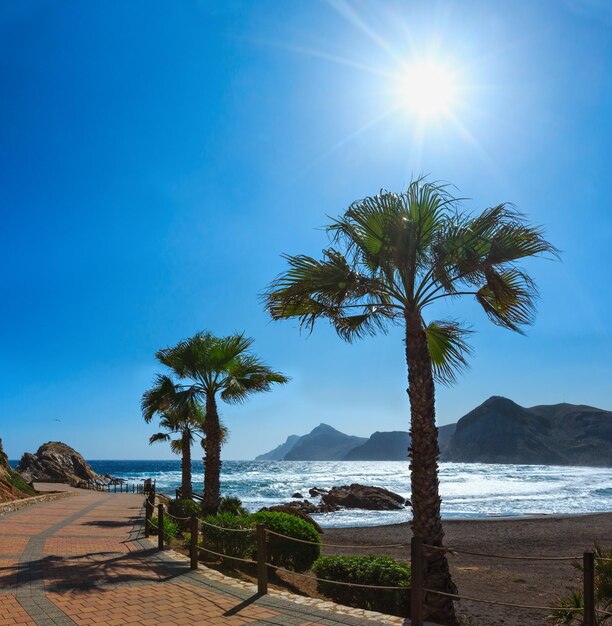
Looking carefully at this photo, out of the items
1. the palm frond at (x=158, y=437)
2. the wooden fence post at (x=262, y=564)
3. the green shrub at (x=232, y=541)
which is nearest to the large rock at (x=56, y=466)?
the palm frond at (x=158, y=437)

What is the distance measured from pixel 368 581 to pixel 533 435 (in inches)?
6987

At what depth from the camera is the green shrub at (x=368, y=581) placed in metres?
8.48

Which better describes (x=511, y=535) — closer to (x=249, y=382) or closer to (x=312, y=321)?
(x=249, y=382)

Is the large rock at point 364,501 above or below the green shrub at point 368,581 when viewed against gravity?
below

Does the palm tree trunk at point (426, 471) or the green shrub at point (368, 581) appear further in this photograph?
the green shrub at point (368, 581)

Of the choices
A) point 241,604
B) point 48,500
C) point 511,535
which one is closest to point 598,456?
point 511,535

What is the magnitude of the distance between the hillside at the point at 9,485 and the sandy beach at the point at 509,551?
1334 centimetres

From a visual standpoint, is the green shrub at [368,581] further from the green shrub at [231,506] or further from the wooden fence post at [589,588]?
the green shrub at [231,506]

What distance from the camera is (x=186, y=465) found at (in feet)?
78.6

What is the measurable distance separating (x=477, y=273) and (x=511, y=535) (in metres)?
22.1

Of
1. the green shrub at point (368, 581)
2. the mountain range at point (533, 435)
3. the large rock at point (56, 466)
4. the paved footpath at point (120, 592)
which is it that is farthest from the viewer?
the mountain range at point (533, 435)

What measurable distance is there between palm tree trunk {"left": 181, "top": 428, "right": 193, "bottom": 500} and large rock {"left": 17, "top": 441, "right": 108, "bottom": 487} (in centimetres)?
3337

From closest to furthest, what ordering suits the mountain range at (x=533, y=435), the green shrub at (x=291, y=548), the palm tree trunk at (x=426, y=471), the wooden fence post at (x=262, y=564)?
1. the palm tree trunk at (x=426, y=471)
2. the wooden fence post at (x=262, y=564)
3. the green shrub at (x=291, y=548)
4. the mountain range at (x=533, y=435)

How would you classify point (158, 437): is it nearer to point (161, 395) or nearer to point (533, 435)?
point (161, 395)
